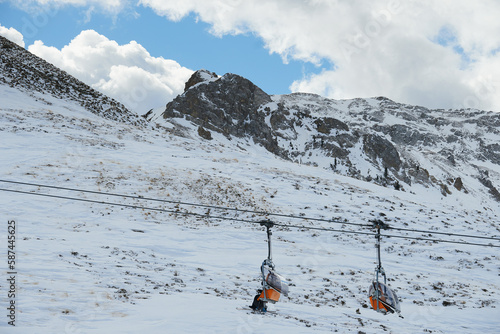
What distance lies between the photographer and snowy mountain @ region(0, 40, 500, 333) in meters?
10.4

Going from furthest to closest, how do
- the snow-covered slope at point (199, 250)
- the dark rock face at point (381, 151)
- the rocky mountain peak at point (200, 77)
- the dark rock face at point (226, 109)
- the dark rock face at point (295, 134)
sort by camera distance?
1. the rocky mountain peak at point (200, 77)
2. the dark rock face at point (381, 151)
3. the dark rock face at point (295, 134)
4. the dark rock face at point (226, 109)
5. the snow-covered slope at point (199, 250)

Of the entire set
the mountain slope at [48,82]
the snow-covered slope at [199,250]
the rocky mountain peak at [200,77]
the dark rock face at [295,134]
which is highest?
the rocky mountain peak at [200,77]

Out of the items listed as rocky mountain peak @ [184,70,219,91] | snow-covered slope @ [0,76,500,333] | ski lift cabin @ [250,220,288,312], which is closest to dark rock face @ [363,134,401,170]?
rocky mountain peak @ [184,70,219,91]

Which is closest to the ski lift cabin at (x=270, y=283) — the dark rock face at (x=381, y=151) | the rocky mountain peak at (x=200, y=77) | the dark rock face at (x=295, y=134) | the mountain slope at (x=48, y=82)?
the mountain slope at (x=48, y=82)

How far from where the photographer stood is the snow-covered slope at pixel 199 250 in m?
10.3

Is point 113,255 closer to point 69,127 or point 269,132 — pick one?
point 69,127

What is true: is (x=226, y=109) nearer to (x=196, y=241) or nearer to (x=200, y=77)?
(x=200, y=77)

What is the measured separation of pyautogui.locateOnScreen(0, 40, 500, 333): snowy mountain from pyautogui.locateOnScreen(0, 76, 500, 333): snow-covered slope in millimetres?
79

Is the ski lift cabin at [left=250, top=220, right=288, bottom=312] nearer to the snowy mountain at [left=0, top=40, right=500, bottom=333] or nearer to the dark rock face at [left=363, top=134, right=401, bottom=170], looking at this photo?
the snowy mountain at [left=0, top=40, right=500, bottom=333]

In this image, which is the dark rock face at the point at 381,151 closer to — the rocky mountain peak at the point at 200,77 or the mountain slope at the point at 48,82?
the rocky mountain peak at the point at 200,77

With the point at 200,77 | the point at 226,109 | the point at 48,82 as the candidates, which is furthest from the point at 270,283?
the point at 200,77

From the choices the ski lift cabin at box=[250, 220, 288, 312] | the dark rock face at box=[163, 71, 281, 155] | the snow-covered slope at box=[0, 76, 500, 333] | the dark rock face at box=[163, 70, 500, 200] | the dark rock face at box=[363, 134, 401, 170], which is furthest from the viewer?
the dark rock face at box=[363, 134, 401, 170]

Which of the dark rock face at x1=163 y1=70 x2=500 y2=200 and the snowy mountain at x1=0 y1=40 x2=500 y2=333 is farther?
the dark rock face at x1=163 y1=70 x2=500 y2=200

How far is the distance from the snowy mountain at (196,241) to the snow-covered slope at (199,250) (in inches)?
3.1
